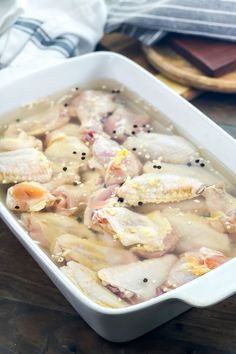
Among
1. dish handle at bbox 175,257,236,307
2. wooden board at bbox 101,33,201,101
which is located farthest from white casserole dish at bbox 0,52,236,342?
wooden board at bbox 101,33,201,101

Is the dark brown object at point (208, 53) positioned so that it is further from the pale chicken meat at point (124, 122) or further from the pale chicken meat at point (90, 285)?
the pale chicken meat at point (90, 285)

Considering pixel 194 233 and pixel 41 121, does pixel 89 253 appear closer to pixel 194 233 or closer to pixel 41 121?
pixel 194 233

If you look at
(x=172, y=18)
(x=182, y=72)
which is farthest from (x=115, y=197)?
(x=172, y=18)

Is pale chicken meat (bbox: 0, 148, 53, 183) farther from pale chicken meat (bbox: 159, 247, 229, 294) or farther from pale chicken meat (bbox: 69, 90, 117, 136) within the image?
pale chicken meat (bbox: 159, 247, 229, 294)

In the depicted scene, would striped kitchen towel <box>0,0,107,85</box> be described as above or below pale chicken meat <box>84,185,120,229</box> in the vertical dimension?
above

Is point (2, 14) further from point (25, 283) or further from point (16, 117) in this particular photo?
point (25, 283)

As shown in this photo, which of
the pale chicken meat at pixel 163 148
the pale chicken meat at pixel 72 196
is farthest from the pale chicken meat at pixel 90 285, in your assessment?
the pale chicken meat at pixel 163 148
